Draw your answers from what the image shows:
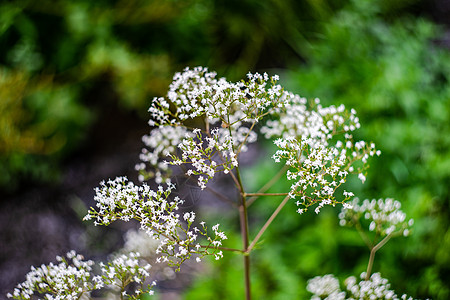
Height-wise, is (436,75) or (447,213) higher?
(436,75)

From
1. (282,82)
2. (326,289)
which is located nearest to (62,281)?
(326,289)

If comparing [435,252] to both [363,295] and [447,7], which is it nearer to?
[363,295]

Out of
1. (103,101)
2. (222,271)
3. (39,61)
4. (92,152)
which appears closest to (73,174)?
(92,152)

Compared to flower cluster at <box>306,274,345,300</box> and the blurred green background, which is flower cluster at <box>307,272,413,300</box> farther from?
the blurred green background

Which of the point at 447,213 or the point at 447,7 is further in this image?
the point at 447,7

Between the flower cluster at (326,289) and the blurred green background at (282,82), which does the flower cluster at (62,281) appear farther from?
the blurred green background at (282,82)

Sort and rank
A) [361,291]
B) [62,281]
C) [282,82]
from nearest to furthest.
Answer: [62,281], [361,291], [282,82]

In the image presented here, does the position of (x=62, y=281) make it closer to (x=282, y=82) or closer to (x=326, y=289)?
(x=326, y=289)

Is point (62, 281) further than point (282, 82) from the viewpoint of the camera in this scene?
No

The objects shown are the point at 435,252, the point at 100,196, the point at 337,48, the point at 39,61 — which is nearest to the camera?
the point at 100,196
